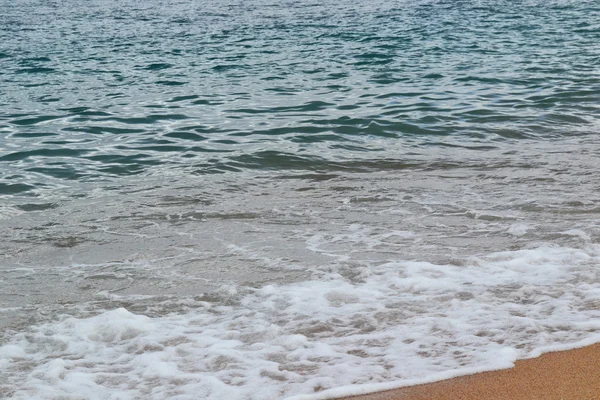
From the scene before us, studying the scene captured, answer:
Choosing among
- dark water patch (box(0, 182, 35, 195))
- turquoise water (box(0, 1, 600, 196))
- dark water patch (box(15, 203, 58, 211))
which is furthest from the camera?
turquoise water (box(0, 1, 600, 196))

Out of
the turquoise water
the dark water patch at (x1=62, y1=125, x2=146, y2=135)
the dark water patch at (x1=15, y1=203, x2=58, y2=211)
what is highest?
the dark water patch at (x1=15, y1=203, x2=58, y2=211)

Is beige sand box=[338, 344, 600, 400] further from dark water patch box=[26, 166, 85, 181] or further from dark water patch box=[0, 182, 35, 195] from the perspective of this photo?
dark water patch box=[26, 166, 85, 181]

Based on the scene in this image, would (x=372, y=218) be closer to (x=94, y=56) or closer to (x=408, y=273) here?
(x=408, y=273)

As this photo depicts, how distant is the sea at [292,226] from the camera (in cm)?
385

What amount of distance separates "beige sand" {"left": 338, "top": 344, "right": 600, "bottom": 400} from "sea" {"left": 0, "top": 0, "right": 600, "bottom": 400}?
3.9 inches

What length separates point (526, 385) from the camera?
3.43 meters

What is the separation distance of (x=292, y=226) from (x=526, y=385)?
3.04 m

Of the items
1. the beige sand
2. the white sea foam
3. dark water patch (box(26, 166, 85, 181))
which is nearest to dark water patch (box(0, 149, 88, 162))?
dark water patch (box(26, 166, 85, 181))

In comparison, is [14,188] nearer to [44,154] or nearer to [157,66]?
[44,154]

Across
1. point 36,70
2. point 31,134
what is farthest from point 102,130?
point 36,70

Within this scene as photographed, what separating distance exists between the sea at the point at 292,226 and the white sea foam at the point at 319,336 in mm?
15

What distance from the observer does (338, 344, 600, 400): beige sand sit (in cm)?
334

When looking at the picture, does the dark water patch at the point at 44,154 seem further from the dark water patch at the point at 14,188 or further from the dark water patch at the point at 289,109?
the dark water patch at the point at 289,109

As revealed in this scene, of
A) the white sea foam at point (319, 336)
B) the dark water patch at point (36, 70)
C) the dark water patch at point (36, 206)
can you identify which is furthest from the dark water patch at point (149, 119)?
the white sea foam at point (319, 336)
